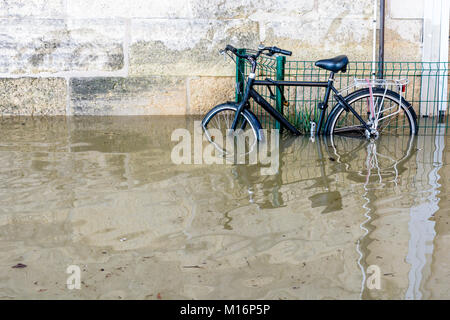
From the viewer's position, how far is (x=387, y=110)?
5406 millimetres

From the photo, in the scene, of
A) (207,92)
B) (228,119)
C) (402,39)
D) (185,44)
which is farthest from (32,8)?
(402,39)

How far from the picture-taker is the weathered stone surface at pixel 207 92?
21.5 feet

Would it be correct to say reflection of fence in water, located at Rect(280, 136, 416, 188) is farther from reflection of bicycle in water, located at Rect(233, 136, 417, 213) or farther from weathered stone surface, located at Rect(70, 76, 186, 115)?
weathered stone surface, located at Rect(70, 76, 186, 115)

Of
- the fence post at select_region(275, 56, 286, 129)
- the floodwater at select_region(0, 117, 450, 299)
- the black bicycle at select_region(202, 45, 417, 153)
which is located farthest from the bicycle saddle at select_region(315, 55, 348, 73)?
the floodwater at select_region(0, 117, 450, 299)

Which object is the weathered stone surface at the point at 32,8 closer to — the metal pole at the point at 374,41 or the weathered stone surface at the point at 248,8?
the weathered stone surface at the point at 248,8

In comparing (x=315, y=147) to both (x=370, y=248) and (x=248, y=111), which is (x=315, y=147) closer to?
(x=248, y=111)

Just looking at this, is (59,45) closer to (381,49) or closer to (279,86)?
(279,86)

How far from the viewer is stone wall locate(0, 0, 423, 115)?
638 centimetres

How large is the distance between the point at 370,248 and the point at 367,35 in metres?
4.31

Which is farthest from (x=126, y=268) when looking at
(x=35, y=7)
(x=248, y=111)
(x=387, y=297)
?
(x=35, y=7)

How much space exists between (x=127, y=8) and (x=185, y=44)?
73cm

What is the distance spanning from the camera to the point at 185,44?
6.48 meters

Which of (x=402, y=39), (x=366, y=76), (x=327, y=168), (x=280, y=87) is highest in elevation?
(x=402, y=39)
